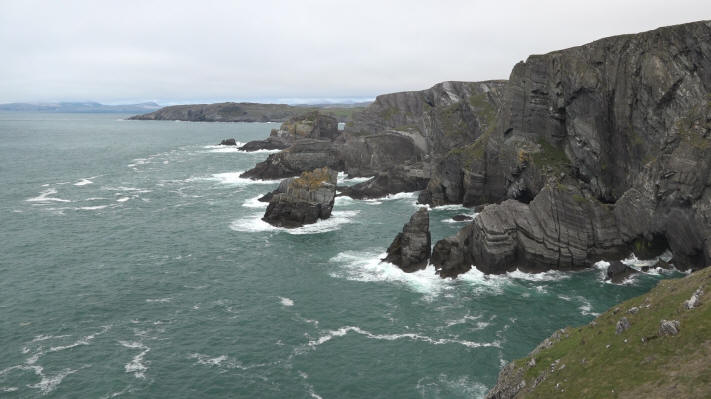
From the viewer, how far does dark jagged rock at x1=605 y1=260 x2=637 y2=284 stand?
61.3m

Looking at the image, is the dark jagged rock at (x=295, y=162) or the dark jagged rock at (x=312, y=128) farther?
the dark jagged rock at (x=312, y=128)

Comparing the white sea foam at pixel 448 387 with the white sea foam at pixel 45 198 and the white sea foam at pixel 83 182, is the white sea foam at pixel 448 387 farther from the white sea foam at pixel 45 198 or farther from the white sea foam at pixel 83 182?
the white sea foam at pixel 83 182

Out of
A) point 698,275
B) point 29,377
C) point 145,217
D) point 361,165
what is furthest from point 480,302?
point 361,165

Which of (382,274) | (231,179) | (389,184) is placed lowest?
(382,274)

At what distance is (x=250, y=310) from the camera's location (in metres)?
56.8

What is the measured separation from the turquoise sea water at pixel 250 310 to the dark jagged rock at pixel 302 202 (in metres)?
2.39

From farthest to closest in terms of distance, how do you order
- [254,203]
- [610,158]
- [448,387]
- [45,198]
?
1. [45,198]
2. [254,203]
3. [610,158]
4. [448,387]

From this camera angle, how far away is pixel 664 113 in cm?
6706

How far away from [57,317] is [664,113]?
77.9 meters

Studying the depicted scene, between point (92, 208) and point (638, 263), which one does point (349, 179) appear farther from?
point (638, 263)

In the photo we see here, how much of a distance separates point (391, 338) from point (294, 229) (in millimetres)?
43285

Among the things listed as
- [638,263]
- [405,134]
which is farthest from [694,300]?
[405,134]

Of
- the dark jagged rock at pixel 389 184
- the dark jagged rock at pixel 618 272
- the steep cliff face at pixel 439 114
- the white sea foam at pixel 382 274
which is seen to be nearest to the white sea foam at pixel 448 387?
the white sea foam at pixel 382 274

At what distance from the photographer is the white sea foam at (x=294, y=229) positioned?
8888cm
